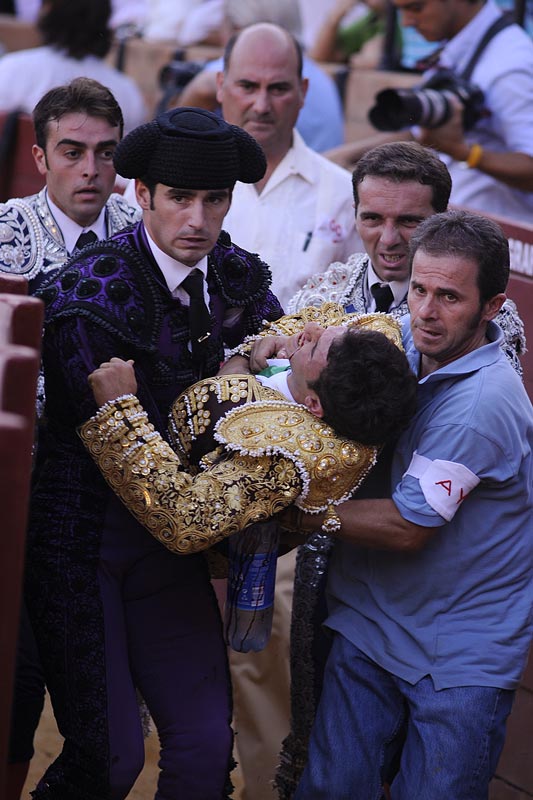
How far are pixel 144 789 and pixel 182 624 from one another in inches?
54.1

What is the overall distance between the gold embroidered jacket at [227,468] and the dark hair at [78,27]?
11.3 feet

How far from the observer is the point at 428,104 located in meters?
4.62

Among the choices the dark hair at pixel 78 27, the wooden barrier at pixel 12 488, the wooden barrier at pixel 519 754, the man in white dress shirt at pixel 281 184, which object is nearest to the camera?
the wooden barrier at pixel 12 488

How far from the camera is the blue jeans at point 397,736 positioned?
9.04 ft

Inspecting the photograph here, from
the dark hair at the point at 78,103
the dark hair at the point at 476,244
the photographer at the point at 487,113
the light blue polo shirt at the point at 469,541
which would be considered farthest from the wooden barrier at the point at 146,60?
the light blue polo shirt at the point at 469,541

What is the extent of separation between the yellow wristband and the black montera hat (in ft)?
7.25

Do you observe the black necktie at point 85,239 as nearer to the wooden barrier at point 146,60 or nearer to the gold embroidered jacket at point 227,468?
the gold embroidered jacket at point 227,468

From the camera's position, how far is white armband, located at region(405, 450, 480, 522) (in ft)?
8.86

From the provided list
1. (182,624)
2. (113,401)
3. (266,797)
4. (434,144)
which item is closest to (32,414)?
(113,401)

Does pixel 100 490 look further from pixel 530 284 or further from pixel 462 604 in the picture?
pixel 530 284

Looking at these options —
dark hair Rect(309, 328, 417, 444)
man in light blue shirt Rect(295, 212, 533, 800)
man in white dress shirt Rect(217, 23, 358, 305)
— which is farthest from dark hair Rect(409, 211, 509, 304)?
man in white dress shirt Rect(217, 23, 358, 305)

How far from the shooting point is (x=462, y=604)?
2816 millimetres

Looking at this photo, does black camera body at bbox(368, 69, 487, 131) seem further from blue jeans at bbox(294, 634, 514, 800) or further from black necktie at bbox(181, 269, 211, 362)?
blue jeans at bbox(294, 634, 514, 800)

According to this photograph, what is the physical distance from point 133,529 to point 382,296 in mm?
894
